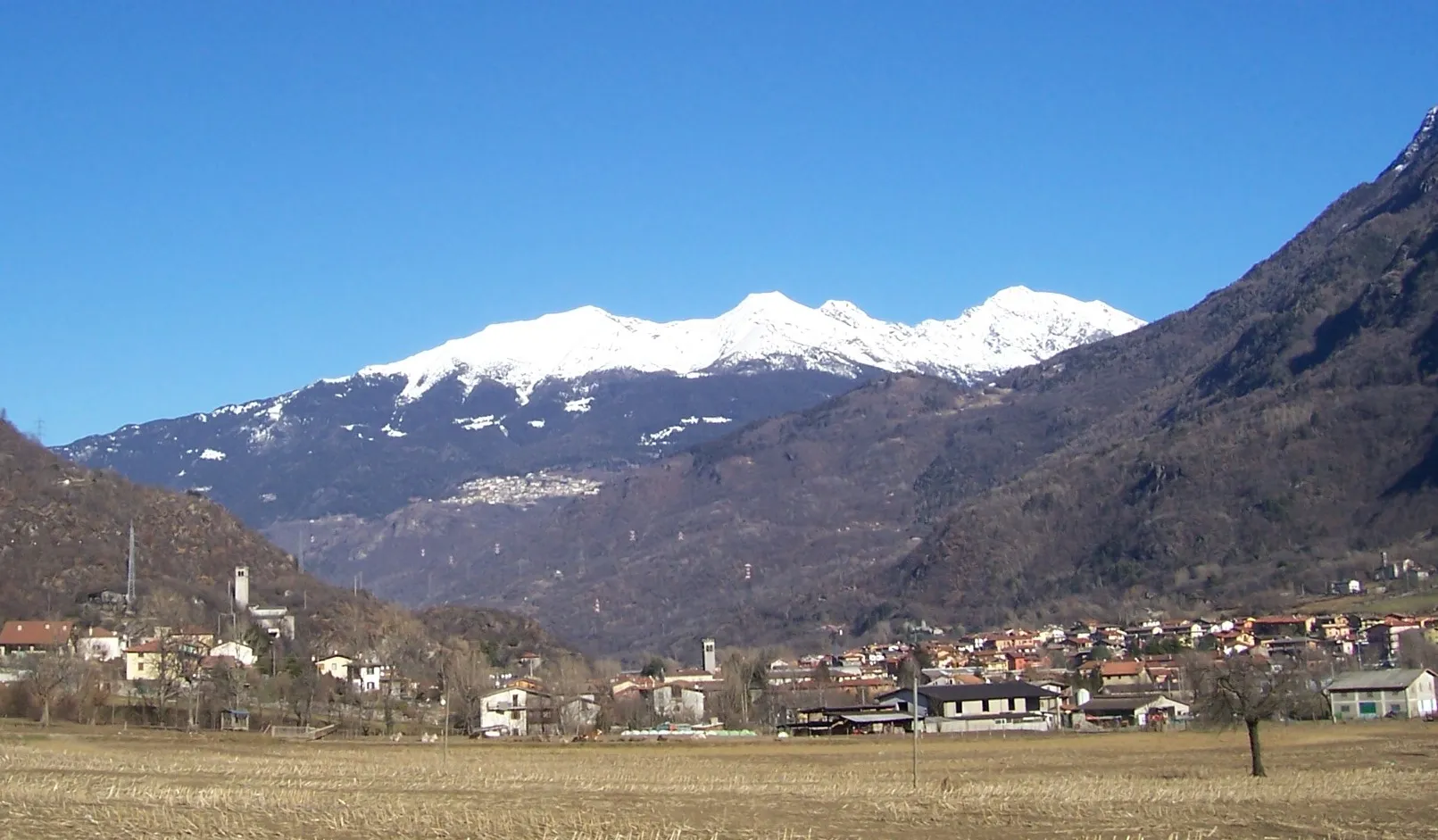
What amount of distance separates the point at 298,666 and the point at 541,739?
3922cm

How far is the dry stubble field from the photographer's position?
38.7 m

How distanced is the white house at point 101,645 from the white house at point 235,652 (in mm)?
7232

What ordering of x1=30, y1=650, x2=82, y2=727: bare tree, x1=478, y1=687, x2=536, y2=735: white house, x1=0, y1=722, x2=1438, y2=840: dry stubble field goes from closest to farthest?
x1=0, y1=722, x2=1438, y2=840: dry stubble field < x1=30, y1=650, x2=82, y2=727: bare tree < x1=478, y1=687, x2=536, y2=735: white house

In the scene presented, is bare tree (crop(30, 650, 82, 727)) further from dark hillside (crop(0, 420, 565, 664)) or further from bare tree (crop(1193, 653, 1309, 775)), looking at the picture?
bare tree (crop(1193, 653, 1309, 775))

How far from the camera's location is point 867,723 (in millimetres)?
108562

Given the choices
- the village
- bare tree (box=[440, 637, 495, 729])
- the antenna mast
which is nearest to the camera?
the village

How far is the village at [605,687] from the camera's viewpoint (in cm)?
10612

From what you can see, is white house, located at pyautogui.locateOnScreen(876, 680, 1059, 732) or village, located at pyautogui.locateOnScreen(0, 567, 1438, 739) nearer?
village, located at pyautogui.locateOnScreen(0, 567, 1438, 739)

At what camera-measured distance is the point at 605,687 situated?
148 m

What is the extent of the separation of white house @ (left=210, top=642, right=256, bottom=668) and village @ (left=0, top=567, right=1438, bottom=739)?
25 centimetres

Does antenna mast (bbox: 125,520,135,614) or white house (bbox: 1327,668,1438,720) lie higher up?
antenna mast (bbox: 125,520,135,614)

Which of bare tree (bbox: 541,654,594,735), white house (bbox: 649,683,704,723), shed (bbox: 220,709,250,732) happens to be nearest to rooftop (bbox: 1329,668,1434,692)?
white house (bbox: 649,683,704,723)

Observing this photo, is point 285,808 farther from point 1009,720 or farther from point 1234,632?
point 1234,632

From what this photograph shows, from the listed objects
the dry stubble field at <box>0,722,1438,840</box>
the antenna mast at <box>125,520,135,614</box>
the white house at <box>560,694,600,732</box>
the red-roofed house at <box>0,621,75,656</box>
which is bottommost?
the dry stubble field at <box>0,722,1438,840</box>
